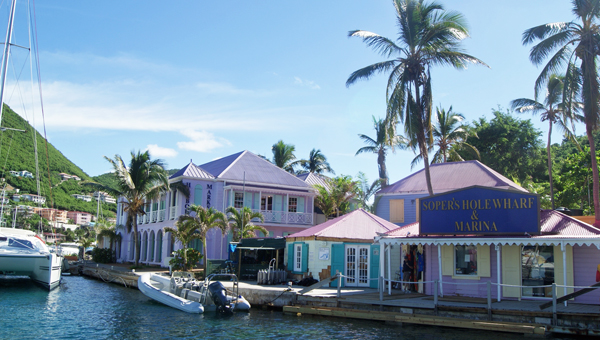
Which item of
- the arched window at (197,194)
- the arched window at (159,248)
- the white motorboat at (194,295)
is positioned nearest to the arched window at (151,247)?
the arched window at (159,248)

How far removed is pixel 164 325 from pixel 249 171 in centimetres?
2064

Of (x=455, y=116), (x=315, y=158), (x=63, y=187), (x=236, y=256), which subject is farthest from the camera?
(x=63, y=187)

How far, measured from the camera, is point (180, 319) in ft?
55.0

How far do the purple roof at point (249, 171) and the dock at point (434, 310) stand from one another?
15020mm

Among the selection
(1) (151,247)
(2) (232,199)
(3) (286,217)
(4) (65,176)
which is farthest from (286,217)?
(4) (65,176)

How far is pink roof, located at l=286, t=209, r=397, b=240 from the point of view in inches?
869

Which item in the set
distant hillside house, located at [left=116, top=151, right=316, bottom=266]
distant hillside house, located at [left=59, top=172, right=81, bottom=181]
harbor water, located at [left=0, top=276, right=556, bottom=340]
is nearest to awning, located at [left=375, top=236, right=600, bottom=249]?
harbor water, located at [left=0, top=276, right=556, bottom=340]

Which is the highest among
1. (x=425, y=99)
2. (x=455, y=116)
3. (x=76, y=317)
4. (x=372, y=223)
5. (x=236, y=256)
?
(x=455, y=116)

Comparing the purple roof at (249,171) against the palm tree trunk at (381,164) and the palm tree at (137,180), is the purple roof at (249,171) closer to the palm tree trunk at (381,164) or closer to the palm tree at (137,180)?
the palm tree at (137,180)

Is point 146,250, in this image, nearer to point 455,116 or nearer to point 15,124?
point 455,116

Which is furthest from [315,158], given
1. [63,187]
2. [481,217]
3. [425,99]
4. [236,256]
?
[63,187]

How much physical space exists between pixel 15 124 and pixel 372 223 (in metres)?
105

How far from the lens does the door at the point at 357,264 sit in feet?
71.3

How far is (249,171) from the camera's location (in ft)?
117
